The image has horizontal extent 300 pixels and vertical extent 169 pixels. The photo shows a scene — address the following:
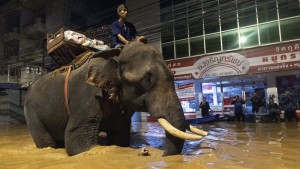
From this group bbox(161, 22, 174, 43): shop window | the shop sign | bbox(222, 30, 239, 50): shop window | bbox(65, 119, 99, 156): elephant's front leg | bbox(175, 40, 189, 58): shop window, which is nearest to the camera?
bbox(65, 119, 99, 156): elephant's front leg

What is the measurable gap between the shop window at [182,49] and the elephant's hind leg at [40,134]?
537 inches

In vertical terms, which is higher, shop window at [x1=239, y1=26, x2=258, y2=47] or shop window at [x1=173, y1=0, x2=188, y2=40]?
shop window at [x1=173, y1=0, x2=188, y2=40]

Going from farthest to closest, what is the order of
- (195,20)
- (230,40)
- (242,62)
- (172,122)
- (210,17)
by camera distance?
(195,20), (210,17), (230,40), (242,62), (172,122)

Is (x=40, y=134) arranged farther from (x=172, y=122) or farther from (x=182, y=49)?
(x=182, y=49)

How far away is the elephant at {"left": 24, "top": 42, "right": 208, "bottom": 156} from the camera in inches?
127

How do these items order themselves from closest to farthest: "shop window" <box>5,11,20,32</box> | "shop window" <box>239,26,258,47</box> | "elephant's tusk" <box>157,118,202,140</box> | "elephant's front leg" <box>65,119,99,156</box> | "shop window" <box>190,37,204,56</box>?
"elephant's tusk" <box>157,118,202,140</box>
"elephant's front leg" <box>65,119,99,156</box>
"shop window" <box>239,26,258,47</box>
"shop window" <box>190,37,204,56</box>
"shop window" <box>5,11,20,32</box>

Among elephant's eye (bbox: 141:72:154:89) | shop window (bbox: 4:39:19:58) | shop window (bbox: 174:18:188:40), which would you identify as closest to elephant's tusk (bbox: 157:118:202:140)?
elephant's eye (bbox: 141:72:154:89)

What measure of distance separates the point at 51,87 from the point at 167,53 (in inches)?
553

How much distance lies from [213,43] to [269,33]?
3.17 meters

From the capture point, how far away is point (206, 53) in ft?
54.1

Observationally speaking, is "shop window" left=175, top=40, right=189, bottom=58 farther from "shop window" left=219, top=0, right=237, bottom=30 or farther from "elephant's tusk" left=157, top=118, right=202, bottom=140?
"elephant's tusk" left=157, top=118, right=202, bottom=140

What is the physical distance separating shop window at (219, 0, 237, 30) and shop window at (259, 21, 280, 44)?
1.61 meters

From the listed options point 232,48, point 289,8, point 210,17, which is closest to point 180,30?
point 210,17

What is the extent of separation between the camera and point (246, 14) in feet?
51.0
